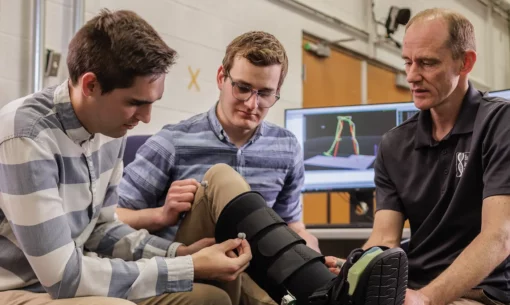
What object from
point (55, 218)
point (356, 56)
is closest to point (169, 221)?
point (55, 218)

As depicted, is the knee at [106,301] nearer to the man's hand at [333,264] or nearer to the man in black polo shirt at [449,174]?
the man's hand at [333,264]

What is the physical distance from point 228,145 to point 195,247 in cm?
41

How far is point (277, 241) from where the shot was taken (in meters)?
1.35

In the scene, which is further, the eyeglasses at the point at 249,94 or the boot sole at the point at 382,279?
the eyeglasses at the point at 249,94

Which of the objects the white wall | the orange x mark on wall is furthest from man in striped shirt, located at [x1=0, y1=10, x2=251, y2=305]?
the orange x mark on wall

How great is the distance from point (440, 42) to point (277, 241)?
2.28ft

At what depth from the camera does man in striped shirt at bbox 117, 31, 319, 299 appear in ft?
5.71

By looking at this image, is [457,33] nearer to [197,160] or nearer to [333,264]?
[333,264]

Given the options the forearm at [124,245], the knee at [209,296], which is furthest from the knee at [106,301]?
the forearm at [124,245]

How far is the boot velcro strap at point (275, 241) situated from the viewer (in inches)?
53.0

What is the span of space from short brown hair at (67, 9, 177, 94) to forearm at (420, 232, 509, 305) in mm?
739

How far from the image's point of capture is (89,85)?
49.0 inches

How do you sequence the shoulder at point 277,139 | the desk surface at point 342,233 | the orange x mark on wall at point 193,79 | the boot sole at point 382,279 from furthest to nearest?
the orange x mark on wall at point 193,79, the desk surface at point 342,233, the shoulder at point 277,139, the boot sole at point 382,279

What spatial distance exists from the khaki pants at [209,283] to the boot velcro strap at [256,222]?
0.24 ft
